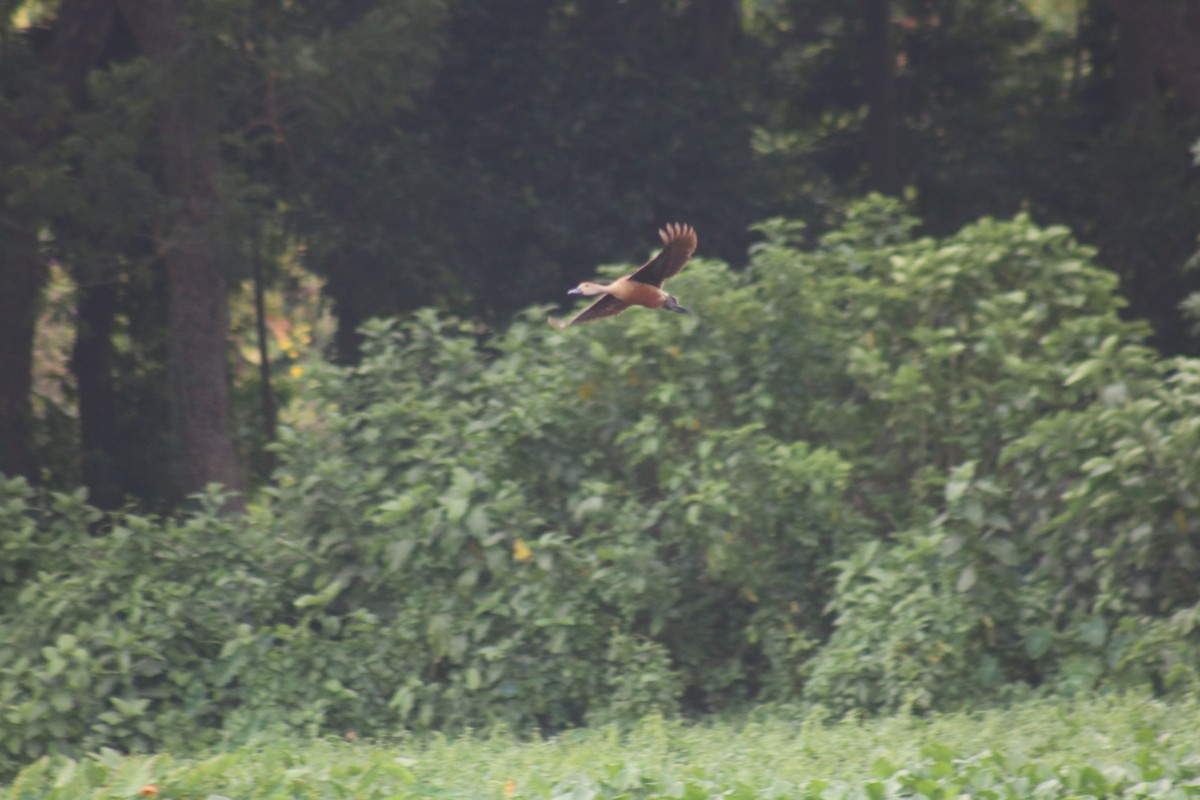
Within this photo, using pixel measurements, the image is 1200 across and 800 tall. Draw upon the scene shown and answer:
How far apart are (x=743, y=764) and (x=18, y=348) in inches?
214

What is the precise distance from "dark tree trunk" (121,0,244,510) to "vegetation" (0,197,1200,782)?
962 millimetres

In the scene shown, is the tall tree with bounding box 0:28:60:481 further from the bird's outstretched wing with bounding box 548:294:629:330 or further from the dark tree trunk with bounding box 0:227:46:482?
the bird's outstretched wing with bounding box 548:294:629:330

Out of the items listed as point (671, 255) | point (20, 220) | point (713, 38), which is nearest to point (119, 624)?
point (20, 220)

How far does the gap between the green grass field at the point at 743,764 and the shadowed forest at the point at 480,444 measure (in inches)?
16.8

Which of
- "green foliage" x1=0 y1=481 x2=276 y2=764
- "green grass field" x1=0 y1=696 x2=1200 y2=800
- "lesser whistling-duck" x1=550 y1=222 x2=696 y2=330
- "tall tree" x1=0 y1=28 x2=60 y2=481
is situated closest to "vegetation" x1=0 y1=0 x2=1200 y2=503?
"tall tree" x1=0 y1=28 x2=60 y2=481

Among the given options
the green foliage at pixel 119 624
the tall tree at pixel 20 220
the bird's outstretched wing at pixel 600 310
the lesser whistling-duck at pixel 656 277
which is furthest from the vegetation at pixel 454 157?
the lesser whistling-duck at pixel 656 277

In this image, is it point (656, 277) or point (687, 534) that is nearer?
point (656, 277)

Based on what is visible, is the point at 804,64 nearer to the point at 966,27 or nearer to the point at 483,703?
the point at 966,27

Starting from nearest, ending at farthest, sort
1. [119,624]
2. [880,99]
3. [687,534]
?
1. [119,624]
2. [687,534]
3. [880,99]

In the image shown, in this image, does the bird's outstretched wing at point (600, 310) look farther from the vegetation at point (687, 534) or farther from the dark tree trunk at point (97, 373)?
the dark tree trunk at point (97, 373)

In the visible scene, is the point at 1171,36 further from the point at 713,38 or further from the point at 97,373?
the point at 97,373

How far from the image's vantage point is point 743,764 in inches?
209

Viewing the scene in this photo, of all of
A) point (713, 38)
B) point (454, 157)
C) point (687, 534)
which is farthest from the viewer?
point (713, 38)

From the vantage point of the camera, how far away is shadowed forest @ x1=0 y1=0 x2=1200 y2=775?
636 centimetres
